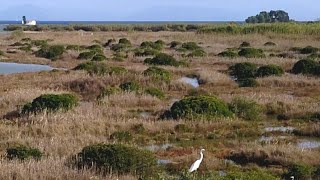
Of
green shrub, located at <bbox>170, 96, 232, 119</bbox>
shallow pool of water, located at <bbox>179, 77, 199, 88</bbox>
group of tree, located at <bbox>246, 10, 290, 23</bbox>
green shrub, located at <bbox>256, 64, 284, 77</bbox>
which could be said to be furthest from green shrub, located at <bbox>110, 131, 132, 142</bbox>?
group of tree, located at <bbox>246, 10, 290, 23</bbox>

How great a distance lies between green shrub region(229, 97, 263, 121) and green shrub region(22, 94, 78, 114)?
16.1ft

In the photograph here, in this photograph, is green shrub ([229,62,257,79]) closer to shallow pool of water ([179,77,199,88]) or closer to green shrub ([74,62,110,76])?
shallow pool of water ([179,77,199,88])

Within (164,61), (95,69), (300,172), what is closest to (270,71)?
(164,61)

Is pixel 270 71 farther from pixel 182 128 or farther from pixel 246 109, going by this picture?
pixel 182 128

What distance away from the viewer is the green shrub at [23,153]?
11.9 m

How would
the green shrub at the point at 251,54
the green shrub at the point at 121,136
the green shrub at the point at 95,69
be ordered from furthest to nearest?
1. the green shrub at the point at 251,54
2. the green shrub at the point at 95,69
3. the green shrub at the point at 121,136

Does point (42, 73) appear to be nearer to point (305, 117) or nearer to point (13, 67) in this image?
point (13, 67)

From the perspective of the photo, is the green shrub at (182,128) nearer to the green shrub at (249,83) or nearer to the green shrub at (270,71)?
the green shrub at (249,83)

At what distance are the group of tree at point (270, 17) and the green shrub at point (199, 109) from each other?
5125 inches

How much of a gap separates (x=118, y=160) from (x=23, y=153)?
6.62 feet

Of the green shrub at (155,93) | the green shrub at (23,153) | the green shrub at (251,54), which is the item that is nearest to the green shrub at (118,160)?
the green shrub at (23,153)

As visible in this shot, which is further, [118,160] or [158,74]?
[158,74]

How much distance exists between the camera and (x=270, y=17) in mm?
152875

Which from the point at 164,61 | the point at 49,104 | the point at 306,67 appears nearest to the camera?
the point at 49,104
